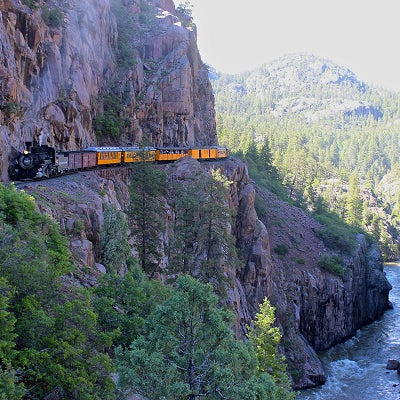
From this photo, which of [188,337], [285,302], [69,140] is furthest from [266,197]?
[188,337]

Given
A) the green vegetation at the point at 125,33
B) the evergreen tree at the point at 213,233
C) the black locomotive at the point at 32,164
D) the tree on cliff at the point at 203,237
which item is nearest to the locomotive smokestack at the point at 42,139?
the black locomotive at the point at 32,164

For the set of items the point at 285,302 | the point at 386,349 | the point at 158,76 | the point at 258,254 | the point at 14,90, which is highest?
the point at 158,76

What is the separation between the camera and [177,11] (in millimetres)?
82875

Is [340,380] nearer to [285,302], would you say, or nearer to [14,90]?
[285,302]

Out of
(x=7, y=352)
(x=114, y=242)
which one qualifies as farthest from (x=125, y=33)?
(x=7, y=352)

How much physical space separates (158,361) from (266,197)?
58176 mm

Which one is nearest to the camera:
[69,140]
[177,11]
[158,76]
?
[69,140]

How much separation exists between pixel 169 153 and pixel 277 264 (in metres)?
16.9

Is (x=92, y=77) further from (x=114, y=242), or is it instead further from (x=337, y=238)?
(x=337, y=238)

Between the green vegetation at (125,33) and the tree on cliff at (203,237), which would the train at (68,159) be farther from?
the green vegetation at (125,33)

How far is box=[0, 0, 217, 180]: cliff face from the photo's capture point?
3169 centimetres

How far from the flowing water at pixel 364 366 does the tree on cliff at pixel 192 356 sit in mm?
31484

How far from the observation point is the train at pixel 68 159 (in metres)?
28.9

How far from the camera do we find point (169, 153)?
49812 mm
